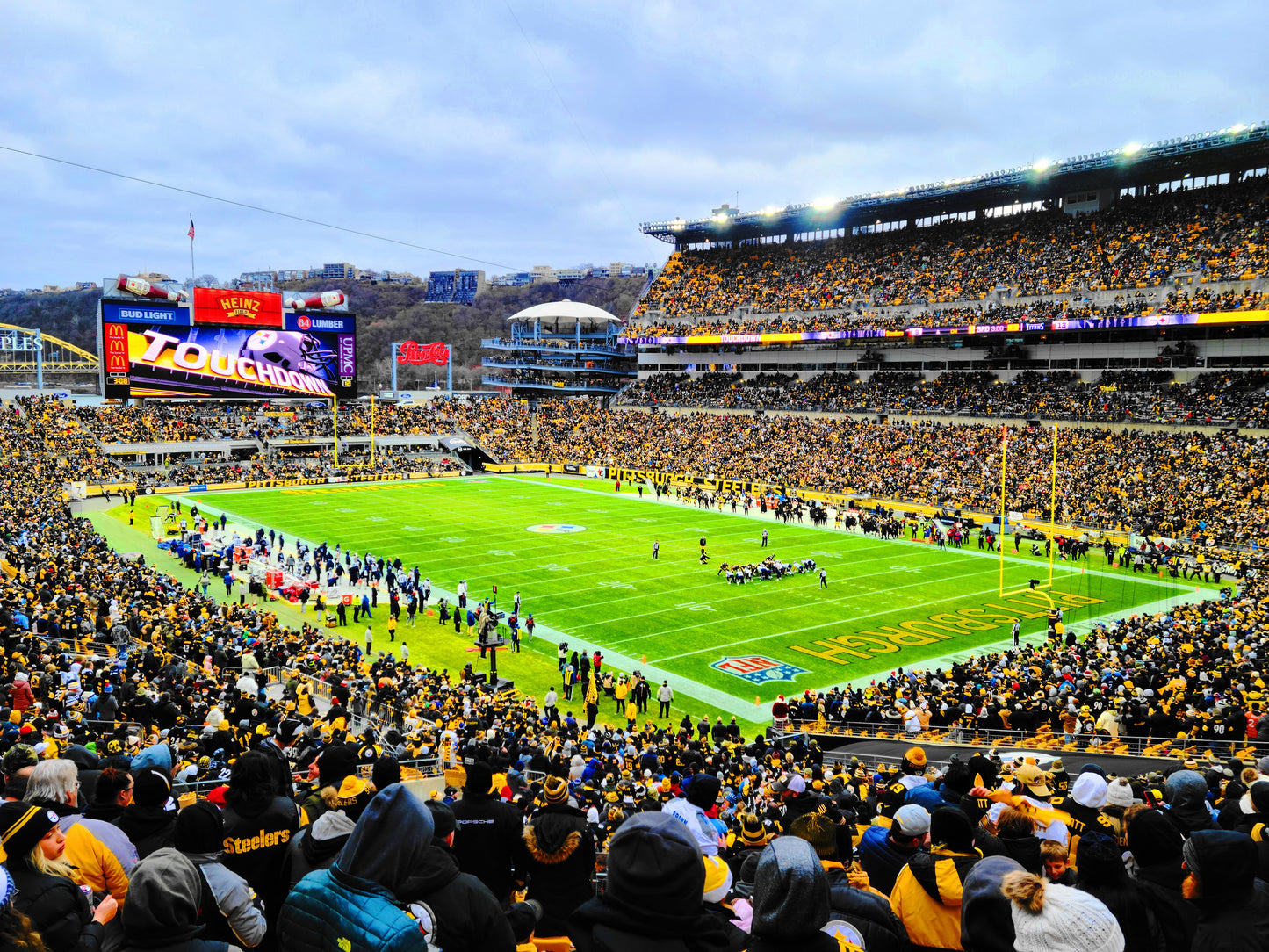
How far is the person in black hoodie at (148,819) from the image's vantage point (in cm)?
434

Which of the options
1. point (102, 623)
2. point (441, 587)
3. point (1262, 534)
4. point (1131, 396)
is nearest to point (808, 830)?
point (102, 623)

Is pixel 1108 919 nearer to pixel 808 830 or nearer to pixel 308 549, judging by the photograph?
pixel 808 830

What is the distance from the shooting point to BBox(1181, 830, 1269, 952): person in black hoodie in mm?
3533

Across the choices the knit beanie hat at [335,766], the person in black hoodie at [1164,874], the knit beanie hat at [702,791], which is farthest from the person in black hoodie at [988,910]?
the knit beanie hat at [335,766]

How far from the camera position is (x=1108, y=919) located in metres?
3.04

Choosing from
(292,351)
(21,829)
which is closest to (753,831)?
(21,829)

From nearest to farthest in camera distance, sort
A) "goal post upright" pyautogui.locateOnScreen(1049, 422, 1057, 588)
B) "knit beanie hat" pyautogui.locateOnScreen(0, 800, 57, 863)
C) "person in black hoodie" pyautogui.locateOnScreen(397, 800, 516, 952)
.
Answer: "person in black hoodie" pyautogui.locateOnScreen(397, 800, 516, 952), "knit beanie hat" pyautogui.locateOnScreen(0, 800, 57, 863), "goal post upright" pyautogui.locateOnScreen(1049, 422, 1057, 588)

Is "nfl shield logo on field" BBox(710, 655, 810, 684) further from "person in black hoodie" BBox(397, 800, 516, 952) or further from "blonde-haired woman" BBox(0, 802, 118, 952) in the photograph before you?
"blonde-haired woman" BBox(0, 802, 118, 952)

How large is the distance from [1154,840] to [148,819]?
15.4 feet

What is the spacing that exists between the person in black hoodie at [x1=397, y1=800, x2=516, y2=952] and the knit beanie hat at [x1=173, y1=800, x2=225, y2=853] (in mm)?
1143

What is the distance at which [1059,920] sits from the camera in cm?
302

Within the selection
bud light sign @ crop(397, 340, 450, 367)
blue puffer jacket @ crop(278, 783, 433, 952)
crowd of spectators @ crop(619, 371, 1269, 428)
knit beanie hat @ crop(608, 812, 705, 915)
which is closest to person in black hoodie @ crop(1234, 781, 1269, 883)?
knit beanie hat @ crop(608, 812, 705, 915)

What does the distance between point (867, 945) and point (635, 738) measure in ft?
35.5

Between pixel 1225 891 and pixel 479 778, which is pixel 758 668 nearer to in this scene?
pixel 479 778
